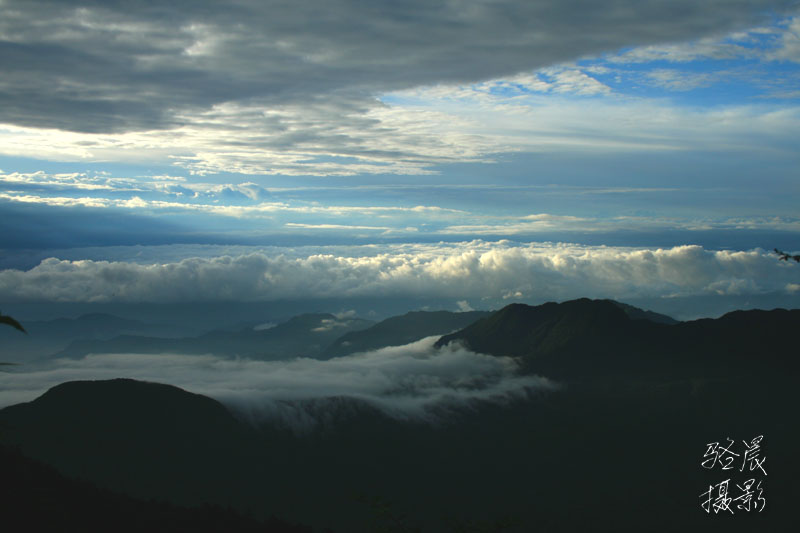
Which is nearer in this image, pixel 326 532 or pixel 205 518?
pixel 205 518

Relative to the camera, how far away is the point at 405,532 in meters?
39.5

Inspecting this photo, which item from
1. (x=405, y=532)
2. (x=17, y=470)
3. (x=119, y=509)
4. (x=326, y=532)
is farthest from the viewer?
(x=326, y=532)

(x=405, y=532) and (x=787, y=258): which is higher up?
(x=787, y=258)

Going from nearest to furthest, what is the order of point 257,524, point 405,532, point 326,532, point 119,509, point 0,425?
point 0,425 → point 405,532 → point 119,509 → point 257,524 → point 326,532

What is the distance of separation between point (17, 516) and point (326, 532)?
251ft

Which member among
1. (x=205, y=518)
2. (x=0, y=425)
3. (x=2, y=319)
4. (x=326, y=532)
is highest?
(x=2, y=319)

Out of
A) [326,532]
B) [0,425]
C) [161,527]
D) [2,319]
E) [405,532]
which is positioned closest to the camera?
[2,319]

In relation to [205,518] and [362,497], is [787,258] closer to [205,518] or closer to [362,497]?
[362,497]

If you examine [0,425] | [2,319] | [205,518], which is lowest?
[205,518]

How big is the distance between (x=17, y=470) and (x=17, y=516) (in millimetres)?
13356

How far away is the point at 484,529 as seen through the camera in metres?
40.9

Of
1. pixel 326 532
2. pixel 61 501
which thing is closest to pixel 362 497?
pixel 61 501

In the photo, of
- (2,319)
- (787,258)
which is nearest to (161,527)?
(2,319)

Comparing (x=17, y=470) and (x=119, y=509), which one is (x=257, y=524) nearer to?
(x=119, y=509)
